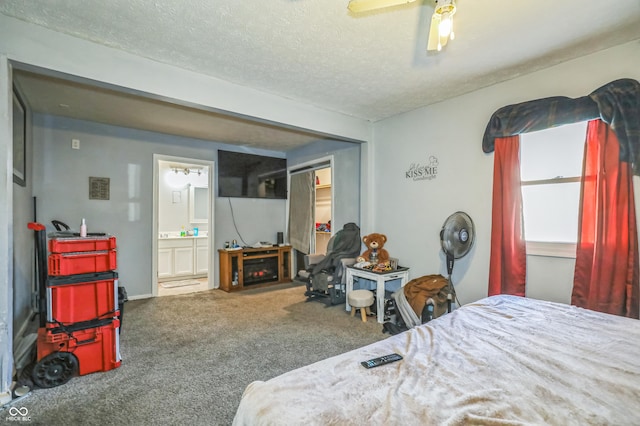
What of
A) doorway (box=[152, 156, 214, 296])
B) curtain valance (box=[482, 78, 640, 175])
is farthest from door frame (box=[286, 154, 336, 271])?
curtain valance (box=[482, 78, 640, 175])

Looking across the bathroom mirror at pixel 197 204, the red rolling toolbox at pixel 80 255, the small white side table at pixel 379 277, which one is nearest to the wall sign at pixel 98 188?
the red rolling toolbox at pixel 80 255

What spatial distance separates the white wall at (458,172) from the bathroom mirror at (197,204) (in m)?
4.11

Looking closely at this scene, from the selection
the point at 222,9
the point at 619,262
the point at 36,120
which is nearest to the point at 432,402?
the point at 619,262

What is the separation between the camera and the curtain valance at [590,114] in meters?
2.06

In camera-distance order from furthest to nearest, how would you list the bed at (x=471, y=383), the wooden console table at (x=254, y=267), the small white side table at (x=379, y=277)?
the wooden console table at (x=254, y=267)
the small white side table at (x=379, y=277)
the bed at (x=471, y=383)

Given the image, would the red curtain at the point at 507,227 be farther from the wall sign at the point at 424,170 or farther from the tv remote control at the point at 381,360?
the tv remote control at the point at 381,360

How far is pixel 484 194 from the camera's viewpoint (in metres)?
2.95

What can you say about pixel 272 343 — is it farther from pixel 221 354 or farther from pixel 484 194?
pixel 484 194

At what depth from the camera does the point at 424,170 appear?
3.49 m

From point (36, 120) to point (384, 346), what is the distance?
487 centimetres

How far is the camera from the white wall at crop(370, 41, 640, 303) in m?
→ 2.42

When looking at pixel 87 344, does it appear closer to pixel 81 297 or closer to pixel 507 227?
Answer: pixel 81 297

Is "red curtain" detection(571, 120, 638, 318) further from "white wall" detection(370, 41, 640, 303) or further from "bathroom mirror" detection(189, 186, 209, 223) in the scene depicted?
"bathroom mirror" detection(189, 186, 209, 223)

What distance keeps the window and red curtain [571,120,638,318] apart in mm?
158
